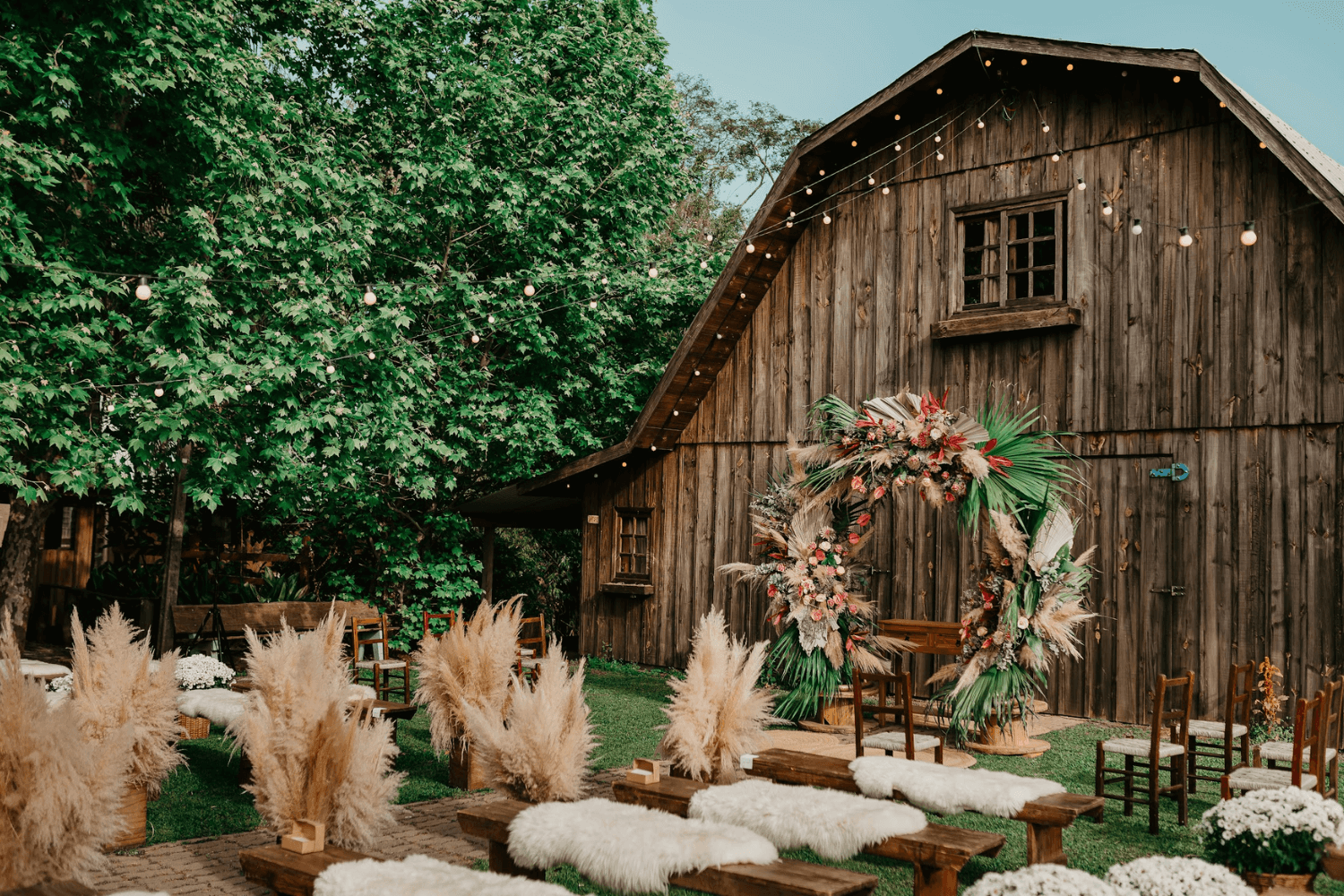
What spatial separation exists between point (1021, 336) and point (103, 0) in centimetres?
837

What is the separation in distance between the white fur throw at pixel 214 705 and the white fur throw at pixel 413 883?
3629mm

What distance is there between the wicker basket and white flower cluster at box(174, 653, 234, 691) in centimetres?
42

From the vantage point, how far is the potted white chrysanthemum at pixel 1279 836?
13.1 feet

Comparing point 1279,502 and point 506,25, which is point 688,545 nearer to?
point 1279,502

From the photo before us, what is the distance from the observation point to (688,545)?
12125mm

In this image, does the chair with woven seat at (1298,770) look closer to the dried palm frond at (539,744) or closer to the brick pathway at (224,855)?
the dried palm frond at (539,744)

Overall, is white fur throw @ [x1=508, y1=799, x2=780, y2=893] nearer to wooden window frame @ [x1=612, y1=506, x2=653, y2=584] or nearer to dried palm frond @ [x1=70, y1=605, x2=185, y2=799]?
dried palm frond @ [x1=70, y1=605, x2=185, y2=799]

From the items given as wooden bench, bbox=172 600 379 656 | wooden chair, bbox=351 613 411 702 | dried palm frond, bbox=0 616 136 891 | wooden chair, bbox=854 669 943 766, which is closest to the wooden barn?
wooden chair, bbox=854 669 943 766

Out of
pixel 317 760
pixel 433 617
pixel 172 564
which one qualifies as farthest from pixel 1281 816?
pixel 172 564

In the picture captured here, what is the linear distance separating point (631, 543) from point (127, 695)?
7805mm

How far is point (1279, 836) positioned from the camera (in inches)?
159

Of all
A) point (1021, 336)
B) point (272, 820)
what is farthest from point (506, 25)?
point (272, 820)

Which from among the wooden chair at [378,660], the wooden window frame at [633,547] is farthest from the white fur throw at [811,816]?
the wooden window frame at [633,547]

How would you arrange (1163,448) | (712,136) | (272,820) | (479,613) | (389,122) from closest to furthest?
(272,820) < (479,613) < (1163,448) < (389,122) < (712,136)
